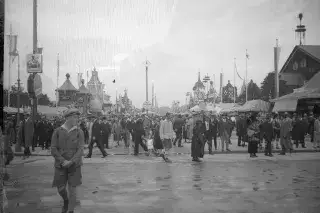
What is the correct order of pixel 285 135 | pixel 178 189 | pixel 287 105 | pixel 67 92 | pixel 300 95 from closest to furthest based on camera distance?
pixel 178 189 < pixel 285 135 < pixel 300 95 < pixel 287 105 < pixel 67 92

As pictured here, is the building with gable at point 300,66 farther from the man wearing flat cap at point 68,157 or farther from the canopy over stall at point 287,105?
the man wearing flat cap at point 68,157

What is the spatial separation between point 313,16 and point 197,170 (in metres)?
5.73

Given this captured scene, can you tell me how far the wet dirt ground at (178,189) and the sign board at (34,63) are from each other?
577 centimetres

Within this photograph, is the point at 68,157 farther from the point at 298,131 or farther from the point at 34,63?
the point at 298,131

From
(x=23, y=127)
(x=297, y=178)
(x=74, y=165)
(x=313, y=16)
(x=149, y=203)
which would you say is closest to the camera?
(x=74, y=165)

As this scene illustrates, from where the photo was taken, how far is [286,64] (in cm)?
3712

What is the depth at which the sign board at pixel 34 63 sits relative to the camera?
16.7 meters

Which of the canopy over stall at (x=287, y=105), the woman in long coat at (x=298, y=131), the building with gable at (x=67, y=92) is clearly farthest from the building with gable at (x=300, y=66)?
the building with gable at (x=67, y=92)

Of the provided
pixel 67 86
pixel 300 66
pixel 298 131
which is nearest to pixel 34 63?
pixel 298 131

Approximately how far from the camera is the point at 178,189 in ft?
26.7

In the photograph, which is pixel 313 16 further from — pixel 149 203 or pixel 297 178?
pixel 149 203

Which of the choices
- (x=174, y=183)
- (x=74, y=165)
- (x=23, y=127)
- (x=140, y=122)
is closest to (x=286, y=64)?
(x=140, y=122)

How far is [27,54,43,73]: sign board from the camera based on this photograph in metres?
16.7

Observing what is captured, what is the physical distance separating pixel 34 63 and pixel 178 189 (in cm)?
1201
